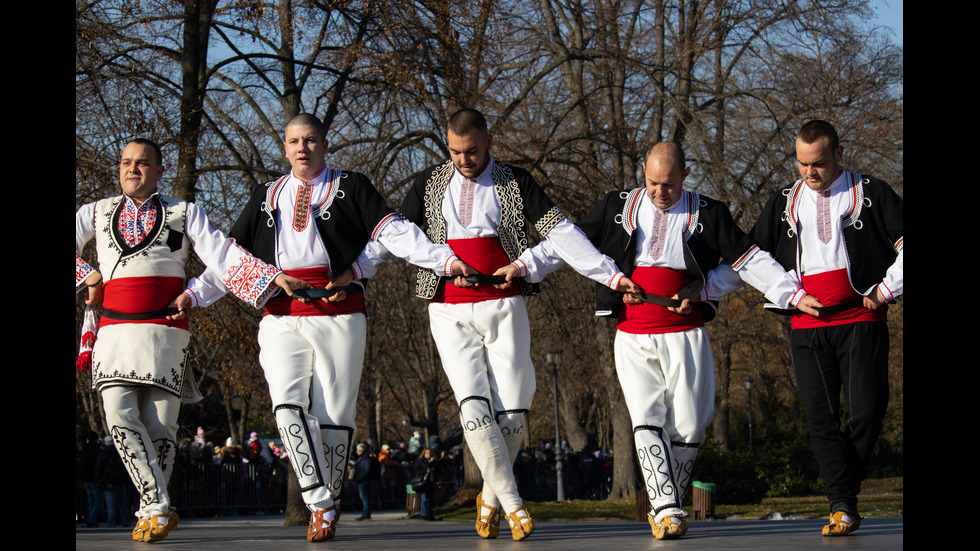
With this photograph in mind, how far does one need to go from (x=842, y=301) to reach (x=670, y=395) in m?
1.16

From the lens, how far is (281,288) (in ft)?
20.4

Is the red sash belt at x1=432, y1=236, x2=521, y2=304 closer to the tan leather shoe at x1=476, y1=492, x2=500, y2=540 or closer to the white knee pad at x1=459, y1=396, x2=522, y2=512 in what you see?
the white knee pad at x1=459, y1=396, x2=522, y2=512

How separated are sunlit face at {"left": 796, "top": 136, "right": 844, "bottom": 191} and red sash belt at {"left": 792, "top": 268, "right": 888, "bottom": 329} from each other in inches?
22.3

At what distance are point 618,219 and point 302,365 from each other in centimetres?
215

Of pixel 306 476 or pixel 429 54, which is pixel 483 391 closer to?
pixel 306 476

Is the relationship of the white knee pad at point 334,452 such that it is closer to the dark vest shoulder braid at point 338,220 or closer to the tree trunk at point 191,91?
the dark vest shoulder braid at point 338,220

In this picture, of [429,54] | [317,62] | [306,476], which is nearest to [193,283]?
[306,476]

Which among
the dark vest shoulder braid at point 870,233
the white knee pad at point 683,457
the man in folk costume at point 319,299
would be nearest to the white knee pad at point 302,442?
the man in folk costume at point 319,299

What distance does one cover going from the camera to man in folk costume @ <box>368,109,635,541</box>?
20.3 ft

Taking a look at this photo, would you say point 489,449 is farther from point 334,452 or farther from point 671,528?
point 671,528

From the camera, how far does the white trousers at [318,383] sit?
6.01 meters

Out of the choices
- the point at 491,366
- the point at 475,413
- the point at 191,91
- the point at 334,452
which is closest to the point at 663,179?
the point at 491,366

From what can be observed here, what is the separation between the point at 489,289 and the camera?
6316 mm

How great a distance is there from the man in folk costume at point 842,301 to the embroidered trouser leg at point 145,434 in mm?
3974
